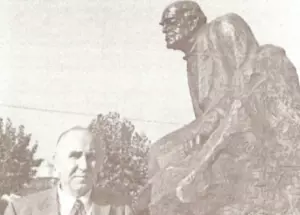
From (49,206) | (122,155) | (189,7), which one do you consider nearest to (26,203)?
(49,206)

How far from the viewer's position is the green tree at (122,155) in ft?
5.42

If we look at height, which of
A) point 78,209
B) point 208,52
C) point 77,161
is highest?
point 208,52

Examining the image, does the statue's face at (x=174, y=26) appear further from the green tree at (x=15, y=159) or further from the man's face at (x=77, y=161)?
the green tree at (x=15, y=159)

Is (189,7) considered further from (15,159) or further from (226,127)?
(15,159)

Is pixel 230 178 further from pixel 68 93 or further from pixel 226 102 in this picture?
pixel 68 93

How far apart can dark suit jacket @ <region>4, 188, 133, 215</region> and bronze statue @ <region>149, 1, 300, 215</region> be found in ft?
0.40

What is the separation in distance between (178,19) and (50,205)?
669 mm

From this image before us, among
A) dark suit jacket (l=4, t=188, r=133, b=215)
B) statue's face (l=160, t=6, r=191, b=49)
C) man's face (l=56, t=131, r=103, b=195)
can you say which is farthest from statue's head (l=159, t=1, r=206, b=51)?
dark suit jacket (l=4, t=188, r=133, b=215)

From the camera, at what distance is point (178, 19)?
Result: 1.79m

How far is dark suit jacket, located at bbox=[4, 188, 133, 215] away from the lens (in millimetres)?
1585

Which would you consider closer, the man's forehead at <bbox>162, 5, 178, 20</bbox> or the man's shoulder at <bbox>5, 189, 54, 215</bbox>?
the man's shoulder at <bbox>5, 189, 54, 215</bbox>

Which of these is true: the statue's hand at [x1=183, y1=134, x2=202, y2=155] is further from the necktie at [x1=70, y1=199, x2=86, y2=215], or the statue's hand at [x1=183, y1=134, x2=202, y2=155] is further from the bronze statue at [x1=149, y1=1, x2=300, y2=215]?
the necktie at [x1=70, y1=199, x2=86, y2=215]

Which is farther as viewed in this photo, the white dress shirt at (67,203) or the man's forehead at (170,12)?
the man's forehead at (170,12)

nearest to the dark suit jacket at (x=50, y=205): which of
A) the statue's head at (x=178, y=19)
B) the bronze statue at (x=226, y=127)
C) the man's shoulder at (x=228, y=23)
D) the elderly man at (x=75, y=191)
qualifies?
the elderly man at (x=75, y=191)
